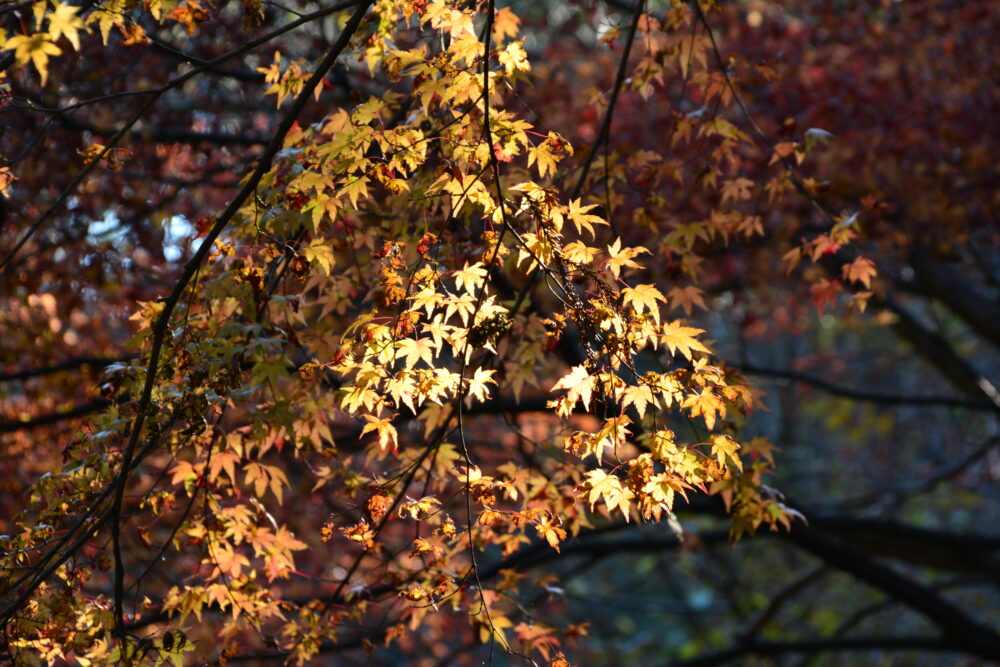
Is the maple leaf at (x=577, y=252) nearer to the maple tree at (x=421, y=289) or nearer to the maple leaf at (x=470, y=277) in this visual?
the maple tree at (x=421, y=289)

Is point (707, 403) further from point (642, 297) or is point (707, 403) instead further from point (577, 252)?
point (577, 252)

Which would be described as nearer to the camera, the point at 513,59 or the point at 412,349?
the point at 412,349

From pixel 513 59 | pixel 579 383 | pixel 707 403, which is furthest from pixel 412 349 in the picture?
pixel 513 59

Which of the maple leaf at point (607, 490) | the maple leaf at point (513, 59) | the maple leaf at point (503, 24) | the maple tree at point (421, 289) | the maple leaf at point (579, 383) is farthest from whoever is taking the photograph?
the maple leaf at point (503, 24)

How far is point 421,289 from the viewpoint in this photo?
295 cm

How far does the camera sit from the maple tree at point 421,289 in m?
2.84

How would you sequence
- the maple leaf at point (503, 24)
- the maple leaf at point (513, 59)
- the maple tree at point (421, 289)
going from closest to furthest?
1. the maple tree at point (421, 289)
2. the maple leaf at point (513, 59)
3. the maple leaf at point (503, 24)

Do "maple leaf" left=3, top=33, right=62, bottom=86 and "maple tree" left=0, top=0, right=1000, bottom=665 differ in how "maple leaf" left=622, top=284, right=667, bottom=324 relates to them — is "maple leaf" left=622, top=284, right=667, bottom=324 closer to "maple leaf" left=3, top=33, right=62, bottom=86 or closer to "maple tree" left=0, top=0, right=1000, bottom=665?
"maple tree" left=0, top=0, right=1000, bottom=665

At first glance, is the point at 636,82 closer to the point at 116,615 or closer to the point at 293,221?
the point at 293,221

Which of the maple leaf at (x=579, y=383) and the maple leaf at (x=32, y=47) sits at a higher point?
the maple leaf at (x=32, y=47)

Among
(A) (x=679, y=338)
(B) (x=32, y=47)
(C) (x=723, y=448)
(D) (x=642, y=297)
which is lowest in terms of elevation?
(C) (x=723, y=448)

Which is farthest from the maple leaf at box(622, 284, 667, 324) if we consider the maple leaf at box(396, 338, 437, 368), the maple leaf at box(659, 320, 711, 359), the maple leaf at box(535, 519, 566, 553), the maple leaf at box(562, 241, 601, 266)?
the maple leaf at box(535, 519, 566, 553)

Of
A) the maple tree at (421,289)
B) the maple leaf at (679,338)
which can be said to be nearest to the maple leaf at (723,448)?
the maple tree at (421,289)

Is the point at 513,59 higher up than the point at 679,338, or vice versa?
the point at 513,59
